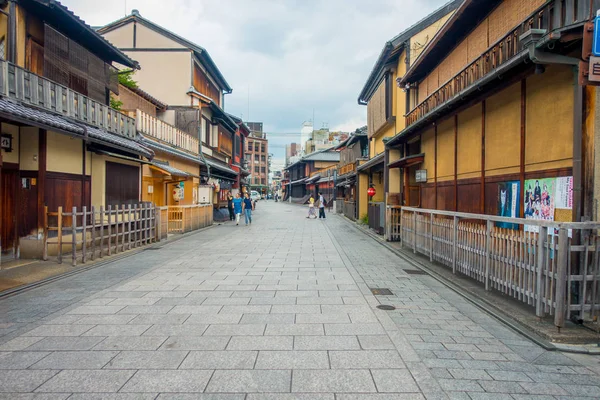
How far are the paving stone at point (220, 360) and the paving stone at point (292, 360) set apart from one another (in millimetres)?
112

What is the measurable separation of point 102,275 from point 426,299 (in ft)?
22.7

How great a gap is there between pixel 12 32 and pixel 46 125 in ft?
11.2

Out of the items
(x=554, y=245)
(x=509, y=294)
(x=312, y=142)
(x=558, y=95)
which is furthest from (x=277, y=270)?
(x=312, y=142)

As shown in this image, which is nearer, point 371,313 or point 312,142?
point 371,313

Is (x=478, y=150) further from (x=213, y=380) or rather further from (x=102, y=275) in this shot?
(x=102, y=275)

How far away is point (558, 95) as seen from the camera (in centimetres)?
598

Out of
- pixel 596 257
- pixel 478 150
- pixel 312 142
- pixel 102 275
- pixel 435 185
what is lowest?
pixel 102 275

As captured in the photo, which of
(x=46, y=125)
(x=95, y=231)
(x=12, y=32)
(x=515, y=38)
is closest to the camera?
(x=515, y=38)

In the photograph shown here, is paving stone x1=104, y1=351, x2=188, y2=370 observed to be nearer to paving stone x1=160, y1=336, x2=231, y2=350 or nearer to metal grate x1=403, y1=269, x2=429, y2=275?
paving stone x1=160, y1=336, x2=231, y2=350

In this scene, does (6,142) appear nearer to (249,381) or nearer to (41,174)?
(41,174)

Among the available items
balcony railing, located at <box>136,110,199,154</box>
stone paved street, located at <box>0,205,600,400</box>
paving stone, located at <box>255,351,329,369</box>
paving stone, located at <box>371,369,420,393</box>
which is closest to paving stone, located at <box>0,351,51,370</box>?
stone paved street, located at <box>0,205,600,400</box>

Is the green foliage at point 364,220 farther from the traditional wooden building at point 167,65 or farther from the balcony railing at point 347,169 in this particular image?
the traditional wooden building at point 167,65

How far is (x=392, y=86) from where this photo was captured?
17406 millimetres

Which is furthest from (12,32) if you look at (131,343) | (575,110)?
(575,110)
